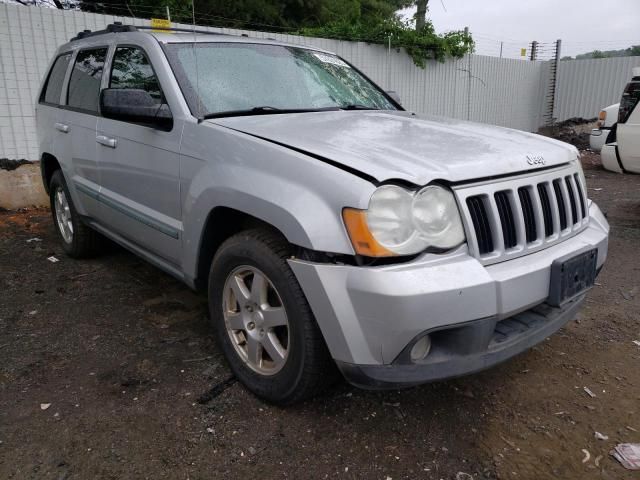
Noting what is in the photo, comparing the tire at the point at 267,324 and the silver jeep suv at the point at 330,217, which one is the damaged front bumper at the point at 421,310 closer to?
the silver jeep suv at the point at 330,217

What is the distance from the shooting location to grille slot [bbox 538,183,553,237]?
2367mm

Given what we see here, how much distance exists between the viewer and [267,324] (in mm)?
2385

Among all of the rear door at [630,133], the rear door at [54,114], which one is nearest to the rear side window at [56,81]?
the rear door at [54,114]

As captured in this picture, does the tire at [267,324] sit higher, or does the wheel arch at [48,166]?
the wheel arch at [48,166]

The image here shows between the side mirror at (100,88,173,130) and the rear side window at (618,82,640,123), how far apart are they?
196 inches

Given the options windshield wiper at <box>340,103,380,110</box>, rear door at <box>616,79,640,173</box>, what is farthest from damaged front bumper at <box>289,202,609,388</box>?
rear door at <box>616,79,640,173</box>

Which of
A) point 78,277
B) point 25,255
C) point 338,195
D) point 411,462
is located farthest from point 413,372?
point 25,255

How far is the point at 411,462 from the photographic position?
217 cm

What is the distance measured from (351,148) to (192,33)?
1.81 meters

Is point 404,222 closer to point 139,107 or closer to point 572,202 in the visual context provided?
point 572,202

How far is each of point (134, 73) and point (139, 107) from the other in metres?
0.68

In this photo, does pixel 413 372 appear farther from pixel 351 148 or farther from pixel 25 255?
pixel 25 255

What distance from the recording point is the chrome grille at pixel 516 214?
206 centimetres

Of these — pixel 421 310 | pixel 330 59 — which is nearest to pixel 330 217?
pixel 421 310
